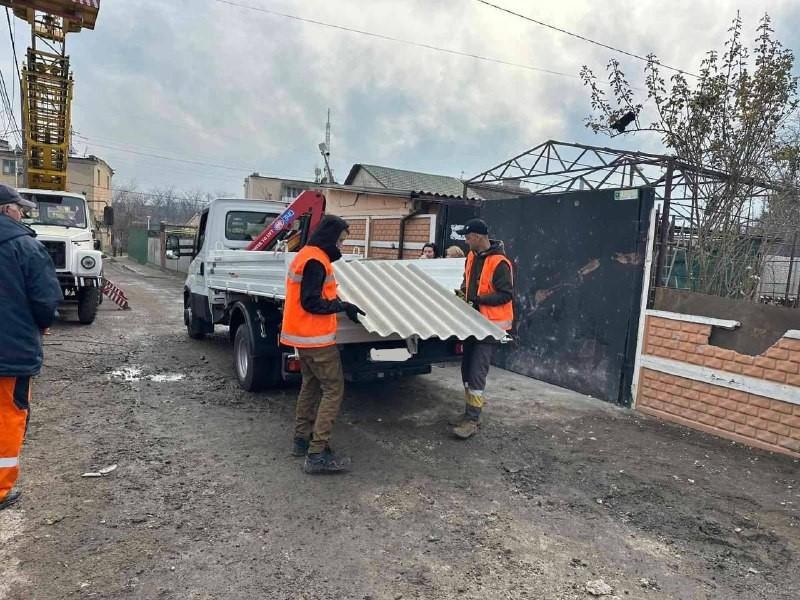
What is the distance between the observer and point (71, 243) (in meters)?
9.40

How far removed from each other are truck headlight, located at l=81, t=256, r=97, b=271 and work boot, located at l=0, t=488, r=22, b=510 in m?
7.09

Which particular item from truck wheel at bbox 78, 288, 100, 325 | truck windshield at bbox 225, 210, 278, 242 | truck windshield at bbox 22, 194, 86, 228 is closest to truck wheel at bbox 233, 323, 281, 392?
truck windshield at bbox 225, 210, 278, 242

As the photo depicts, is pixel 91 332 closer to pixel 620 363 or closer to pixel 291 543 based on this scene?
pixel 291 543

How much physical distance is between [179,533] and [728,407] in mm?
4657

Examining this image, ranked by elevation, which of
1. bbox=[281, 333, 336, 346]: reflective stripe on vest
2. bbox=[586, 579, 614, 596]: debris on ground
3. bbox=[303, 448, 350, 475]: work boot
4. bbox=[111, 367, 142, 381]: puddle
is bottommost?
bbox=[111, 367, 142, 381]: puddle

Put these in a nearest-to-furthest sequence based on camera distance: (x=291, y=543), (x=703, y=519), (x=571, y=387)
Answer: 1. (x=291, y=543)
2. (x=703, y=519)
3. (x=571, y=387)

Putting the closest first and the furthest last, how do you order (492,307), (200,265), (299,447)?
1. (299,447)
2. (492,307)
3. (200,265)

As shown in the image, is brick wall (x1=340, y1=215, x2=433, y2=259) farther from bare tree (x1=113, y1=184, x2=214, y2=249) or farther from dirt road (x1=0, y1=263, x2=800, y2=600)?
bare tree (x1=113, y1=184, x2=214, y2=249)

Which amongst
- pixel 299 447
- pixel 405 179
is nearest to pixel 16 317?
pixel 299 447

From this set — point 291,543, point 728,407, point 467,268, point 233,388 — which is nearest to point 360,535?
point 291,543

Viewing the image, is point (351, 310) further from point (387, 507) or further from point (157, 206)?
point (157, 206)

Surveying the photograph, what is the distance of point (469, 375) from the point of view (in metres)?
4.75

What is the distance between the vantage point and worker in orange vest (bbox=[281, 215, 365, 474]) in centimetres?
368

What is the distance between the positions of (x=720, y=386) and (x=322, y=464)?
371 centimetres
